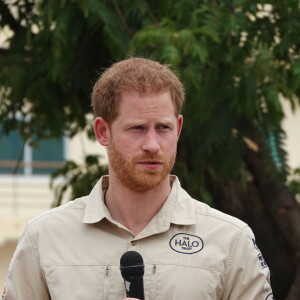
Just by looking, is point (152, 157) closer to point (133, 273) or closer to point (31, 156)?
point (133, 273)

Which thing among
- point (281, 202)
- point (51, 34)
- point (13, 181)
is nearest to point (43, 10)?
point (51, 34)

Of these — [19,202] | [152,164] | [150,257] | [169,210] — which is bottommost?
[19,202]

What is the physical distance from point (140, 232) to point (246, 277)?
1.37 ft

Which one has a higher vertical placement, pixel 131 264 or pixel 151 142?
pixel 151 142

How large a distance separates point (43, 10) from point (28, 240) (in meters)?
3.05

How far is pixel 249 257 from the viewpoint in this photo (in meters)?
3.57

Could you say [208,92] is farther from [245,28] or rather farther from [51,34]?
[51,34]

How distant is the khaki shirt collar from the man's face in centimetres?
13

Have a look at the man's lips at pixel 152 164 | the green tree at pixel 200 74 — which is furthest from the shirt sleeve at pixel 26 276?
→ the green tree at pixel 200 74

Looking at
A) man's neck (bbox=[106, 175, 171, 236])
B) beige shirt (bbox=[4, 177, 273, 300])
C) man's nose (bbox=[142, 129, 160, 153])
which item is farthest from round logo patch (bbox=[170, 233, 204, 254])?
man's nose (bbox=[142, 129, 160, 153])

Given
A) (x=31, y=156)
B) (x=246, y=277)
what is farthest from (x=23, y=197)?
(x=246, y=277)

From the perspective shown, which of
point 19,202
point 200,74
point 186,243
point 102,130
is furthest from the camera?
point 19,202

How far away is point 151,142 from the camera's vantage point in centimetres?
345

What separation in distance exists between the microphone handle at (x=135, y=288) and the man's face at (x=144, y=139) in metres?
0.36
